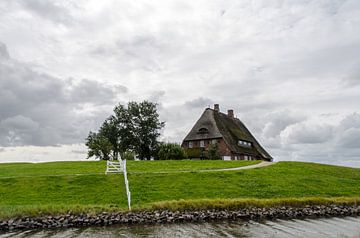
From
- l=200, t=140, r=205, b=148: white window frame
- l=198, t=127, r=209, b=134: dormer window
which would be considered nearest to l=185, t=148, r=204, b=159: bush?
l=200, t=140, r=205, b=148: white window frame

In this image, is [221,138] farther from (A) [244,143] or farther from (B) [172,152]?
(B) [172,152]

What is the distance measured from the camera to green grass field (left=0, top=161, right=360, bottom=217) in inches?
885

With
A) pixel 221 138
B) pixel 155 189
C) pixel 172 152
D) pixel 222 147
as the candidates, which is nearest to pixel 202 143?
pixel 221 138

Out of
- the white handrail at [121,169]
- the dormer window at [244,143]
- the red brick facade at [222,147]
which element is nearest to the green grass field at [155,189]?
the white handrail at [121,169]

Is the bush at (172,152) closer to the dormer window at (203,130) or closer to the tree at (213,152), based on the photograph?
the tree at (213,152)

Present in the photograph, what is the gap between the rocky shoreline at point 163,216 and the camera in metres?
18.6

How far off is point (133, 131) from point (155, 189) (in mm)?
50788

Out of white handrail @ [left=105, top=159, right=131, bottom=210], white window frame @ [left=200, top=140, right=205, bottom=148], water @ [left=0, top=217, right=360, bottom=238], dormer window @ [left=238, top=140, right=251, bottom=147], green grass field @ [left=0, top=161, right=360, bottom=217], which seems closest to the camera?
water @ [left=0, top=217, right=360, bottom=238]

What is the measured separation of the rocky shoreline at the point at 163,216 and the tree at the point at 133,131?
54004 mm

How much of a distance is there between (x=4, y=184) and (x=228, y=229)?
771 inches

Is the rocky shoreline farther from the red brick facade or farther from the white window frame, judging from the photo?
the white window frame

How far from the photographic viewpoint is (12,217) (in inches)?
748

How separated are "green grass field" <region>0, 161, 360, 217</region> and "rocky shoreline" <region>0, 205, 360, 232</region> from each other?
109cm

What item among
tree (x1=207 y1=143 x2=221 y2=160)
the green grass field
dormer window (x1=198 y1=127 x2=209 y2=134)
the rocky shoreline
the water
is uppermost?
dormer window (x1=198 y1=127 x2=209 y2=134)
